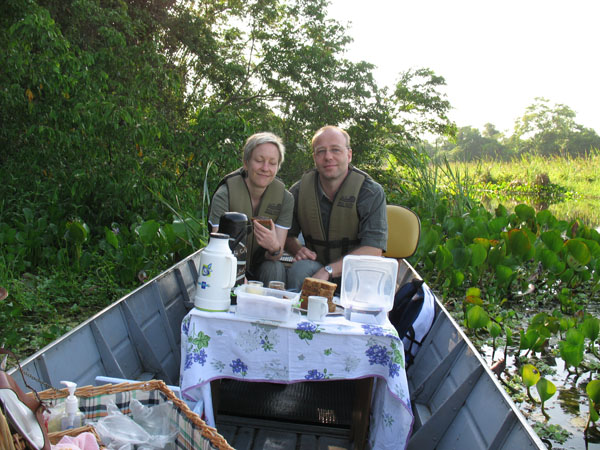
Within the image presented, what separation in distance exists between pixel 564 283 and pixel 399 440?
4643mm

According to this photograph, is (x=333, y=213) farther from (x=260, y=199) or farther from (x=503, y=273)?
(x=503, y=273)

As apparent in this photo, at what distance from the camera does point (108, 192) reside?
235 inches

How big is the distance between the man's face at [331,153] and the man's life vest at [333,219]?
10cm

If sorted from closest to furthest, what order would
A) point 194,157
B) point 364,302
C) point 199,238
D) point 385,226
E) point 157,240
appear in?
point 364,302 < point 385,226 < point 199,238 < point 157,240 < point 194,157

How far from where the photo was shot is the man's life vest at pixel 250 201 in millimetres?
2771

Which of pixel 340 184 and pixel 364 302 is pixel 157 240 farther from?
pixel 364 302

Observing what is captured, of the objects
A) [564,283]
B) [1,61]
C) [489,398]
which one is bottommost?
[564,283]

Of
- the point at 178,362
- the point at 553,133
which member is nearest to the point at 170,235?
the point at 178,362

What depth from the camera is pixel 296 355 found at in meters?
1.77

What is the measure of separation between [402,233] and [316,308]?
1.80m

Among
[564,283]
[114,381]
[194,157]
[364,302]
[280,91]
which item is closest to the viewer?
[114,381]

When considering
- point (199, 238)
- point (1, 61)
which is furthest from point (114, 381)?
point (1, 61)

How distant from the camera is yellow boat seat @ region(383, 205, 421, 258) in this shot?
11.3ft

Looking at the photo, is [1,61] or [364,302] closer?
[364,302]
